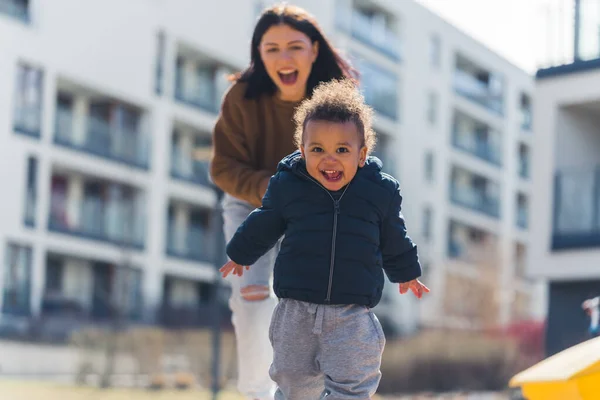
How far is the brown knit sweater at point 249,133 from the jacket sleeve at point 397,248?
45.1 inches

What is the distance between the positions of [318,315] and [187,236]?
39873 millimetres

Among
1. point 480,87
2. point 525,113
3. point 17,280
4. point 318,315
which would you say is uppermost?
point 480,87

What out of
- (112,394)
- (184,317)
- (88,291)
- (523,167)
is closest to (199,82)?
(88,291)

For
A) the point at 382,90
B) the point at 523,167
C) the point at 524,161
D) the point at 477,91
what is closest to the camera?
the point at 382,90

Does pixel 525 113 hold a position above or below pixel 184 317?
above

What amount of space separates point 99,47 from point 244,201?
112ft

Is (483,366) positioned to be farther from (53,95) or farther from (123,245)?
(53,95)

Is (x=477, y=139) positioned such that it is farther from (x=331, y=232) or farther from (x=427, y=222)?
(x=331, y=232)

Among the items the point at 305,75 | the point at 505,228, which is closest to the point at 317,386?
the point at 305,75

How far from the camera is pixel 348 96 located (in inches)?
149

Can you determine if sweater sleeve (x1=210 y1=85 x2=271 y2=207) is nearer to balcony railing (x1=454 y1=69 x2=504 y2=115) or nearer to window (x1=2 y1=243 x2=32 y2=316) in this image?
window (x1=2 y1=243 x2=32 y2=316)

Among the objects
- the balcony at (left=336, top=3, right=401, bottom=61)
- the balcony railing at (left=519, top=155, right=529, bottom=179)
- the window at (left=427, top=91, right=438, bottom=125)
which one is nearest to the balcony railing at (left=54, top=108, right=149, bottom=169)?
the balcony at (left=336, top=3, right=401, bottom=61)

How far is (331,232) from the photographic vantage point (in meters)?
3.73

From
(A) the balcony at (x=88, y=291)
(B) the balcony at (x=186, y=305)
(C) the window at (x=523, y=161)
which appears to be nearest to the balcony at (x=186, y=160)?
(B) the balcony at (x=186, y=305)
